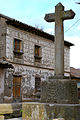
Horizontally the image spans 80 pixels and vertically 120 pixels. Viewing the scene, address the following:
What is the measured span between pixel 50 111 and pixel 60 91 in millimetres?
559

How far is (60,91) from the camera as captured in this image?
5.52m

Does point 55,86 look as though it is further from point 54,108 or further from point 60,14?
point 60,14

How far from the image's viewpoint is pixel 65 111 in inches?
201

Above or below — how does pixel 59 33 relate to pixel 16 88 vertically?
above

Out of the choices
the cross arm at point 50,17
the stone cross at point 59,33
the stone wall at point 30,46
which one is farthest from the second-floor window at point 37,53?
the stone cross at point 59,33

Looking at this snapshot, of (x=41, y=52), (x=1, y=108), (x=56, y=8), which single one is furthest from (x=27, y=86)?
(x=56, y=8)

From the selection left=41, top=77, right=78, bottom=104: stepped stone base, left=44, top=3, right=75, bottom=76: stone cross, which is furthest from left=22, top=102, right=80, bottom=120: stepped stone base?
left=44, top=3, right=75, bottom=76: stone cross

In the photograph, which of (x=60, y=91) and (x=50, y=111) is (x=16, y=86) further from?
(x=50, y=111)

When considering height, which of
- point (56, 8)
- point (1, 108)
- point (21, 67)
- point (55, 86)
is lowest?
point (1, 108)

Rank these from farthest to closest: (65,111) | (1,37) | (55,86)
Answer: (1,37)
(55,86)
(65,111)

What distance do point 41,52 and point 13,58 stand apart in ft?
11.5

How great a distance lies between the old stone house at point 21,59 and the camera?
15.1m

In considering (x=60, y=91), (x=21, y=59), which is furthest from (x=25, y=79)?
(x=60, y=91)

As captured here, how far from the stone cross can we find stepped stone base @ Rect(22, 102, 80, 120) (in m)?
0.99
